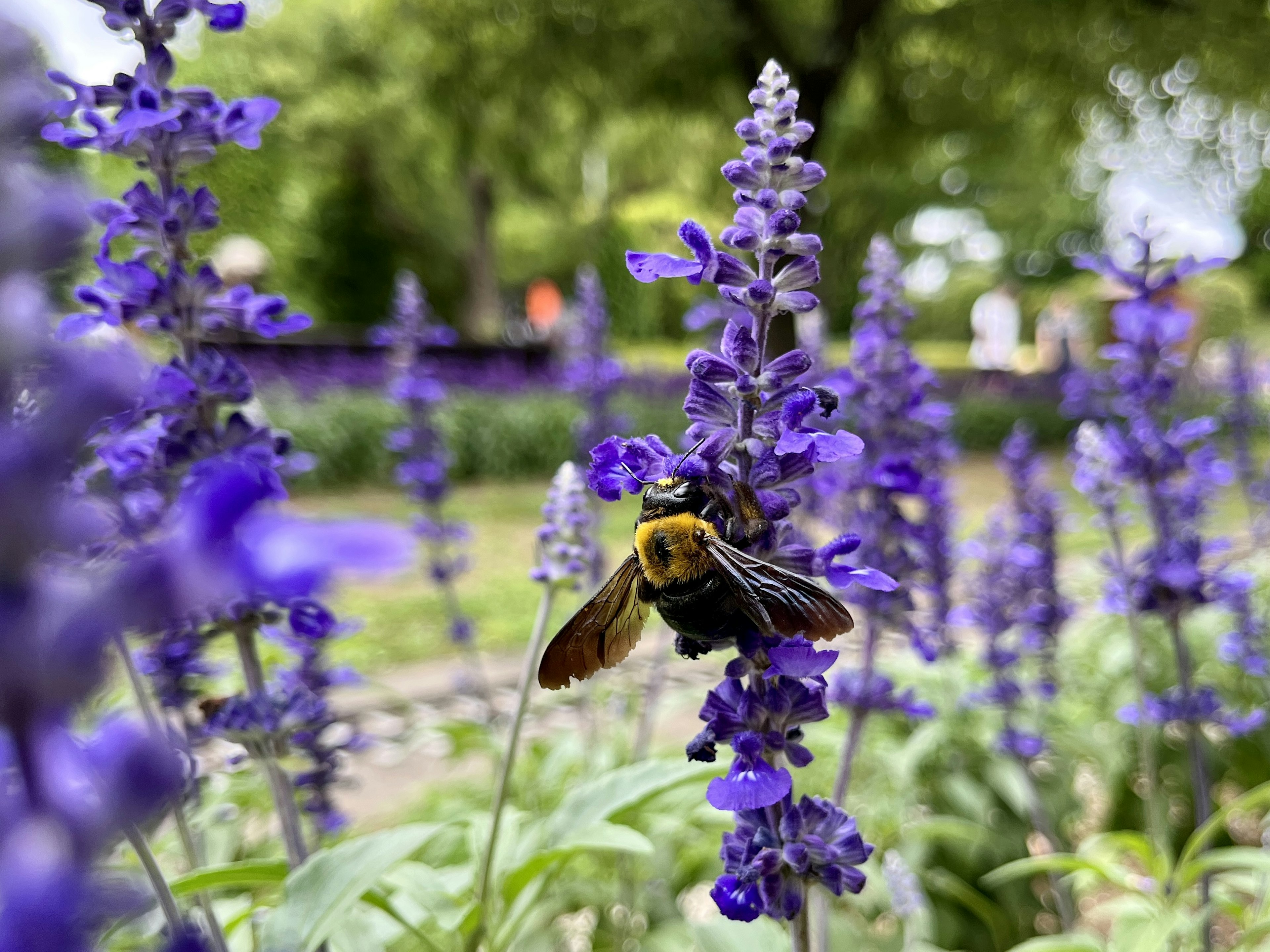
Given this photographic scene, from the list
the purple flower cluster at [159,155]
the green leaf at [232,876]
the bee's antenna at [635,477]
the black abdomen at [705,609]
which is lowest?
the green leaf at [232,876]

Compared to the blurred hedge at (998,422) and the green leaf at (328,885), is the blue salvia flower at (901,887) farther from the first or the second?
the blurred hedge at (998,422)

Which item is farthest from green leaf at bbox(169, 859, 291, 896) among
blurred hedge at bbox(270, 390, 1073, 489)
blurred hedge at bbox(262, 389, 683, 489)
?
blurred hedge at bbox(262, 389, 683, 489)

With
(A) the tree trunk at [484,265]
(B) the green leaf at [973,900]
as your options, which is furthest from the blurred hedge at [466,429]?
(A) the tree trunk at [484,265]

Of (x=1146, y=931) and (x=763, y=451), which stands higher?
(x=763, y=451)

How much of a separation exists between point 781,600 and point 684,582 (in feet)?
0.41

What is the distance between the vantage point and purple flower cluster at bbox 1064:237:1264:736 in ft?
6.47

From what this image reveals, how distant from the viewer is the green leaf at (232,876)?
1.05 m

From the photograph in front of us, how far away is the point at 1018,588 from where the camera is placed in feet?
8.40

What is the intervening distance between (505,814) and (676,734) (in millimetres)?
2727

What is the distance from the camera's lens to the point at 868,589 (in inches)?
65.6

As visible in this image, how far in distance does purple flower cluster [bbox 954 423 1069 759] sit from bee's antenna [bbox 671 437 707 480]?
63.5 inches

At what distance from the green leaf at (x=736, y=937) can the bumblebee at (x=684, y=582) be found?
65 centimetres

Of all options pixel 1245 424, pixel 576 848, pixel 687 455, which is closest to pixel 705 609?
pixel 687 455

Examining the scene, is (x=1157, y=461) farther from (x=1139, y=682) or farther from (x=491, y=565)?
(x=491, y=565)
